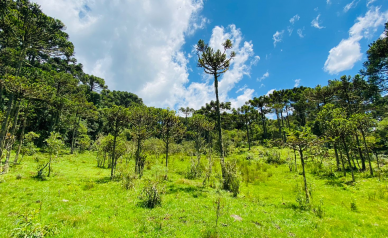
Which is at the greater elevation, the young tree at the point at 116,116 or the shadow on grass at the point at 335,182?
the young tree at the point at 116,116

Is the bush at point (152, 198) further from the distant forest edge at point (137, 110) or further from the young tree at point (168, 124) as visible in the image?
the young tree at point (168, 124)

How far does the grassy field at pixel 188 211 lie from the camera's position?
7.40 metres

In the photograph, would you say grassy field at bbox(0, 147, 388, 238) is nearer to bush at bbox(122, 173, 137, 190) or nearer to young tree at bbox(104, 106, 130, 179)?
bush at bbox(122, 173, 137, 190)

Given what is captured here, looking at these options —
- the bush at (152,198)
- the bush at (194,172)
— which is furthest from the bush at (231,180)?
the bush at (152,198)

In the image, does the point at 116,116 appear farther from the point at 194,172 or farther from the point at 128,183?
the point at 194,172

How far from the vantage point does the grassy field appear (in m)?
7.40

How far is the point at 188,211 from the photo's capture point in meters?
9.63

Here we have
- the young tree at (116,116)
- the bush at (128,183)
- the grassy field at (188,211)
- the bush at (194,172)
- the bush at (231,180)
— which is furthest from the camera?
the bush at (194,172)

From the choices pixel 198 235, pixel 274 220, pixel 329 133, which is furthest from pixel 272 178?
pixel 198 235

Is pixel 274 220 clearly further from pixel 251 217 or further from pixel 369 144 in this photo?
pixel 369 144

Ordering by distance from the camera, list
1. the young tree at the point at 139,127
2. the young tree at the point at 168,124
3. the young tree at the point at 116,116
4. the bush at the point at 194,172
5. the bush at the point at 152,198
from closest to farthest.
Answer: the bush at the point at 152,198
the young tree at the point at 116,116
the young tree at the point at 139,127
the bush at the point at 194,172
the young tree at the point at 168,124

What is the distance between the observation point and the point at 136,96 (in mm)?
95188

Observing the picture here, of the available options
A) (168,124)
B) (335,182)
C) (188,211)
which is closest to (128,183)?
(188,211)

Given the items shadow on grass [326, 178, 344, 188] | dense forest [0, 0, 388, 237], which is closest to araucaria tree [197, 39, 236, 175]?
dense forest [0, 0, 388, 237]
